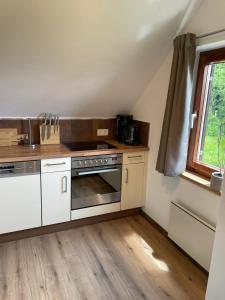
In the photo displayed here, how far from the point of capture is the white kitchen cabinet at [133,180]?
2.71 m

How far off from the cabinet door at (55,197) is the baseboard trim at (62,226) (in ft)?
0.36

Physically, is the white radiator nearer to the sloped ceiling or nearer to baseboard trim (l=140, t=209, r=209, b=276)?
baseboard trim (l=140, t=209, r=209, b=276)

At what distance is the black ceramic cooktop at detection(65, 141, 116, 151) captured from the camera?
262 centimetres

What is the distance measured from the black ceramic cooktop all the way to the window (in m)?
0.96

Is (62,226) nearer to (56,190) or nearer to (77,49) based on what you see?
(56,190)

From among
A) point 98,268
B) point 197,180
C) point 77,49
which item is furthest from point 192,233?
point 77,49

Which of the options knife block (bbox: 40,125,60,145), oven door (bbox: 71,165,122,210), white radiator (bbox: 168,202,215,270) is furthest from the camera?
knife block (bbox: 40,125,60,145)

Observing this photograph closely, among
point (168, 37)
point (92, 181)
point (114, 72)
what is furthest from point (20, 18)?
point (92, 181)

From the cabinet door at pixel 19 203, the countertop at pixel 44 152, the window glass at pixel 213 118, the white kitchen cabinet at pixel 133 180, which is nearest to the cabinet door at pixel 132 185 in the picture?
the white kitchen cabinet at pixel 133 180

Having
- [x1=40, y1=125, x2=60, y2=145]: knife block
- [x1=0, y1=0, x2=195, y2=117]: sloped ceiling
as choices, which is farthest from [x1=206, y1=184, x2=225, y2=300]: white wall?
[x1=40, y1=125, x2=60, y2=145]: knife block

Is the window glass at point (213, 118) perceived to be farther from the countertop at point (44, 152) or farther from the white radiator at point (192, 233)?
the countertop at point (44, 152)

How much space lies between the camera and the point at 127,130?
2861 mm

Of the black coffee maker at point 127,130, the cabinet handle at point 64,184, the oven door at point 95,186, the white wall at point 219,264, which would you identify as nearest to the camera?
the white wall at point 219,264

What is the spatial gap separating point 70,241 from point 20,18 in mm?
1992
